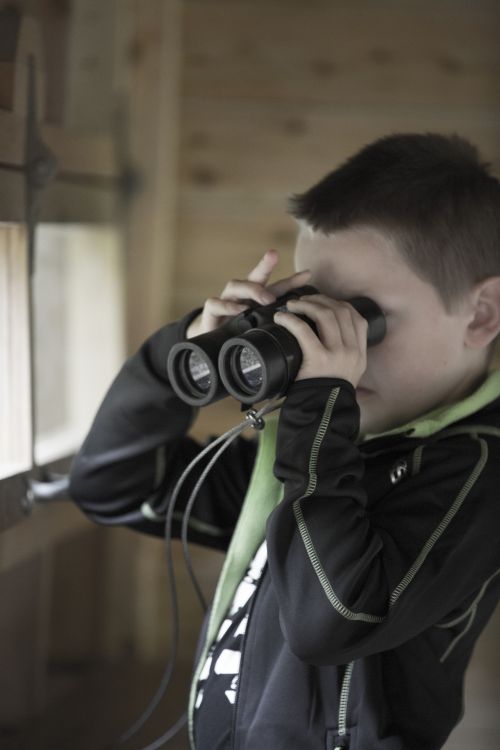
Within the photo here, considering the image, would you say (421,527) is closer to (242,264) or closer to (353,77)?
(242,264)

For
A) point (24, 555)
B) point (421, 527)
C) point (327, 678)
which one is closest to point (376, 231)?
point (421, 527)

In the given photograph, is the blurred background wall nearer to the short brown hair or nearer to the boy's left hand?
the short brown hair

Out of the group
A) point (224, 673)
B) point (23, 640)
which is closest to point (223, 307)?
point (224, 673)

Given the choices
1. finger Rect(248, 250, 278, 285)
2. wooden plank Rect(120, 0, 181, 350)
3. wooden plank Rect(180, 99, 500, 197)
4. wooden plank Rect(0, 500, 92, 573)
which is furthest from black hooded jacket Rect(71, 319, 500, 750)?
wooden plank Rect(180, 99, 500, 197)

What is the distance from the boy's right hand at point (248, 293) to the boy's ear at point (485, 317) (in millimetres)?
191

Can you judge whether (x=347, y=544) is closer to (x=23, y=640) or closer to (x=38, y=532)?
(x=38, y=532)

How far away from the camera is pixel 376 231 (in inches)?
37.2

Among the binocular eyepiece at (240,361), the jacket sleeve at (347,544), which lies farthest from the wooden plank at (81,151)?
the jacket sleeve at (347,544)

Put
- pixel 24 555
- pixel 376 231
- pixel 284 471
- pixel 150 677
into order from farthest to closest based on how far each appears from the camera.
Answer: pixel 150 677 < pixel 24 555 < pixel 376 231 < pixel 284 471

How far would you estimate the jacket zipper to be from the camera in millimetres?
880

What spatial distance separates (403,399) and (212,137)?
981mm

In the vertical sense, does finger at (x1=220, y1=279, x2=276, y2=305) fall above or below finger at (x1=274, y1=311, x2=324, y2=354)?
above

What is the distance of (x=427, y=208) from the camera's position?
951 mm

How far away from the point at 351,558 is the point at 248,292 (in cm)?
30
